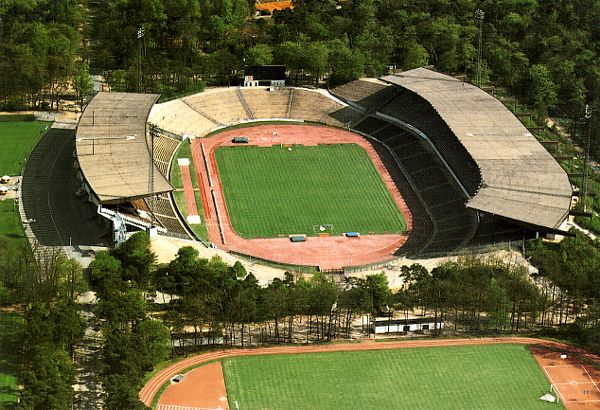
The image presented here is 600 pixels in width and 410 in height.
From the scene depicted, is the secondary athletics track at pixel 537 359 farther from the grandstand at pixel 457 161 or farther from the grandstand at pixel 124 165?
the grandstand at pixel 124 165

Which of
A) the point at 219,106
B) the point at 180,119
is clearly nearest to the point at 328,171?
the point at 180,119

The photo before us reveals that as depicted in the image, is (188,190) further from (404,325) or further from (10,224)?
(404,325)

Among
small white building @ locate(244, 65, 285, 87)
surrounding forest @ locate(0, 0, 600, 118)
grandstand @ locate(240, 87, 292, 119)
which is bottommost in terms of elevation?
grandstand @ locate(240, 87, 292, 119)

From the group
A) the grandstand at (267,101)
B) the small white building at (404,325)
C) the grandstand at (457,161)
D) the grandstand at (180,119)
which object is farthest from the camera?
the grandstand at (267,101)

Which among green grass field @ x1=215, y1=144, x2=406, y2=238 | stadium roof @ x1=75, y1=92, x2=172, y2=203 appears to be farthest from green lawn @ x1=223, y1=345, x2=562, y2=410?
green grass field @ x1=215, y1=144, x2=406, y2=238

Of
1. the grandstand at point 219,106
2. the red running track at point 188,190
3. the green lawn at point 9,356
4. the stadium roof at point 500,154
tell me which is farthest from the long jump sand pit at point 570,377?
the grandstand at point 219,106

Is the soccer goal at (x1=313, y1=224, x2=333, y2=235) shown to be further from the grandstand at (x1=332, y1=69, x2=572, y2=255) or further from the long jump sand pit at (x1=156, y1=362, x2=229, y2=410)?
the long jump sand pit at (x1=156, y1=362, x2=229, y2=410)

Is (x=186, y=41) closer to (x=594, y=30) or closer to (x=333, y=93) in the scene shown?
(x=333, y=93)
